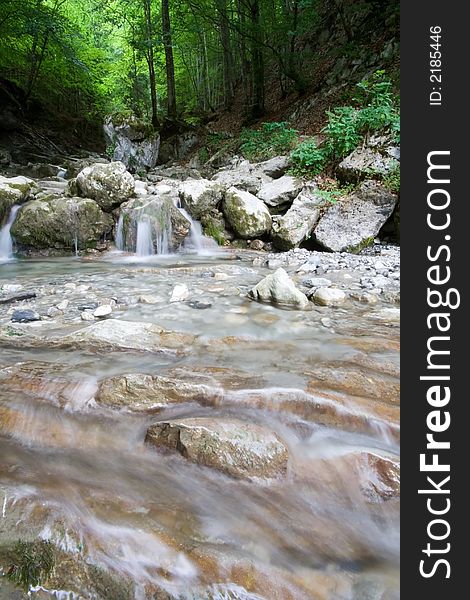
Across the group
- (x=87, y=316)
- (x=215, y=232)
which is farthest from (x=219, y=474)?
(x=215, y=232)

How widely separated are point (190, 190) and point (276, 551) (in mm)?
7629

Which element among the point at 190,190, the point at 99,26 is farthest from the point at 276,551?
the point at 99,26

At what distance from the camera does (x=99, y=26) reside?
2131cm

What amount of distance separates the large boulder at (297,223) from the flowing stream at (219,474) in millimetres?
4175

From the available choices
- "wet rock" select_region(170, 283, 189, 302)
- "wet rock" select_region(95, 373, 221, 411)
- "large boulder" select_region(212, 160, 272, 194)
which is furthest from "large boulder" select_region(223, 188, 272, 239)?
"wet rock" select_region(95, 373, 221, 411)

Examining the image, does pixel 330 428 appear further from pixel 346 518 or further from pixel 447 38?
pixel 447 38

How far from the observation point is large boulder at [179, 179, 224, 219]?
8.03m

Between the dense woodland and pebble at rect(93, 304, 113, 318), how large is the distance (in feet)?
34.8

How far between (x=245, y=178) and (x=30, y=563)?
8.96 m

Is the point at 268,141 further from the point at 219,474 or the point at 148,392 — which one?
the point at 219,474

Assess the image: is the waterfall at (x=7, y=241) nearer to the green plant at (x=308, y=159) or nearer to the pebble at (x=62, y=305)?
the pebble at (x=62, y=305)

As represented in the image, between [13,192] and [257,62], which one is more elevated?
[257,62]

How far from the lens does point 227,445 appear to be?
5.73 ft

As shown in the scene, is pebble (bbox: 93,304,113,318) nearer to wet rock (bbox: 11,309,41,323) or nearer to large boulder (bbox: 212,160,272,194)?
wet rock (bbox: 11,309,41,323)
